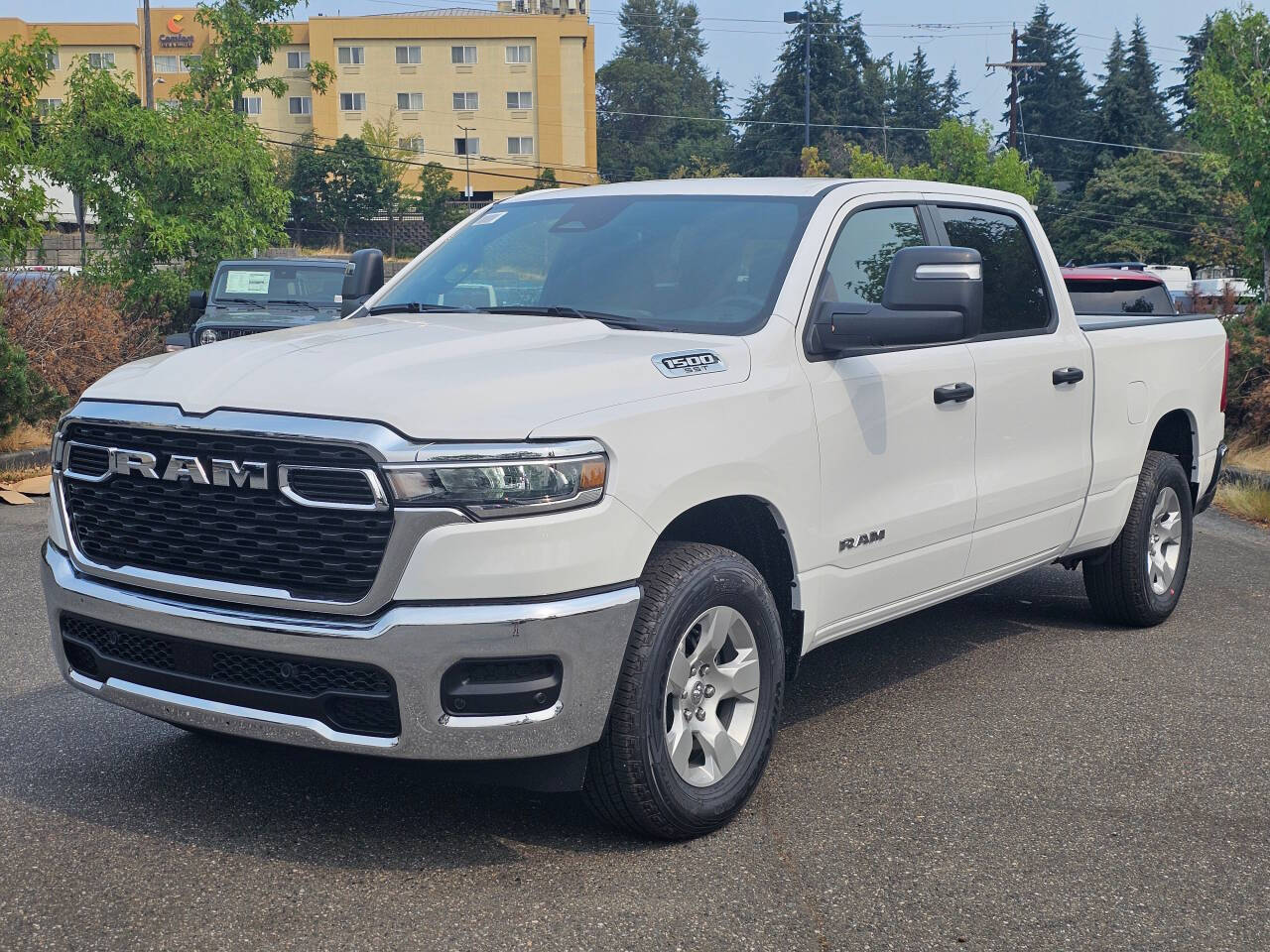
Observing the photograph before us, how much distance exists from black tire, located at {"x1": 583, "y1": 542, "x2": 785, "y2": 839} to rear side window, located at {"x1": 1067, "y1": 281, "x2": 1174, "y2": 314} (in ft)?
23.2

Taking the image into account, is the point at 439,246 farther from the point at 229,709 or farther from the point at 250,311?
the point at 250,311

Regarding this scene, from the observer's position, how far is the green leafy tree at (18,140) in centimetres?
1283

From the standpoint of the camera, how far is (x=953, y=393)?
5.49 meters

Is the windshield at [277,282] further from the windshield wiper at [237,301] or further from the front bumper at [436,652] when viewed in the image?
the front bumper at [436,652]

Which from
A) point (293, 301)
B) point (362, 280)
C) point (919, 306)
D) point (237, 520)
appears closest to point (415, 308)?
point (362, 280)

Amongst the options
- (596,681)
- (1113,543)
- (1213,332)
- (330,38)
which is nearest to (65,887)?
(596,681)

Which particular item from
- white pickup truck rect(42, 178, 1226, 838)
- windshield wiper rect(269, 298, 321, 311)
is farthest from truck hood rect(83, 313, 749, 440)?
windshield wiper rect(269, 298, 321, 311)

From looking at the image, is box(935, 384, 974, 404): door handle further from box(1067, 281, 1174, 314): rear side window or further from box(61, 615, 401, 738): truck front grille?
box(1067, 281, 1174, 314): rear side window

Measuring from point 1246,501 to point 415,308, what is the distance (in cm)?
780

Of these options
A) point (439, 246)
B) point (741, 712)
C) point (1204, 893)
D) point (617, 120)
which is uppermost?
point (617, 120)

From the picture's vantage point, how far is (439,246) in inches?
239

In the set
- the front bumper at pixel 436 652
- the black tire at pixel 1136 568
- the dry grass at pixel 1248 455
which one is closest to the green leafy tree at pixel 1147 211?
the dry grass at pixel 1248 455

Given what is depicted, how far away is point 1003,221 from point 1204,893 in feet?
10.4

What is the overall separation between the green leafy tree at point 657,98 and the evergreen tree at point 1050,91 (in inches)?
849
